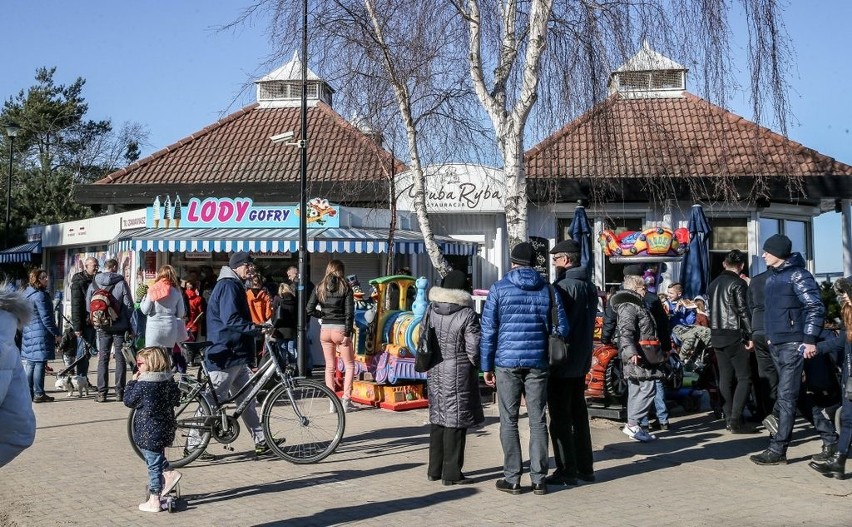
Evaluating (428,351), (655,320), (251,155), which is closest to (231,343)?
(428,351)

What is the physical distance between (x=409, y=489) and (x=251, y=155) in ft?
49.1

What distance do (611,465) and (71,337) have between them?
8221 mm

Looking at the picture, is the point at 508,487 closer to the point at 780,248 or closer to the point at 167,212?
the point at 780,248

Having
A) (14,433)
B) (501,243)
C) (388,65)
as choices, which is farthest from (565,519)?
(501,243)

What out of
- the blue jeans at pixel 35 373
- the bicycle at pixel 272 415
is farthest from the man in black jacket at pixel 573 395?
the blue jeans at pixel 35 373

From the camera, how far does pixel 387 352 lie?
1107 centimetres

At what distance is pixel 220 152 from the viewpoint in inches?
829

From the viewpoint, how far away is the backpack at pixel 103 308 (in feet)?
36.9

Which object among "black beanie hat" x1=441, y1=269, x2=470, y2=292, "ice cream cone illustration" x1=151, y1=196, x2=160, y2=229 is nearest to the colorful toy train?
"black beanie hat" x1=441, y1=269, x2=470, y2=292

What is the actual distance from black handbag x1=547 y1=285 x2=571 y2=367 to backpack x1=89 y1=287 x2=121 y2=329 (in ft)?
22.2

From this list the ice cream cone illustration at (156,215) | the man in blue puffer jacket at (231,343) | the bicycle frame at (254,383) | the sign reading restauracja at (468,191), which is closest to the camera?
the bicycle frame at (254,383)

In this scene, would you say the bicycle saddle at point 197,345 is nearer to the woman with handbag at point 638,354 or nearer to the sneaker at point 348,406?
the sneaker at point 348,406

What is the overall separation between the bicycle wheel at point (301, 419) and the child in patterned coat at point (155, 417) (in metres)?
1.39

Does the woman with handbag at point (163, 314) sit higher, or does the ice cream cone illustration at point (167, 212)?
the ice cream cone illustration at point (167, 212)
